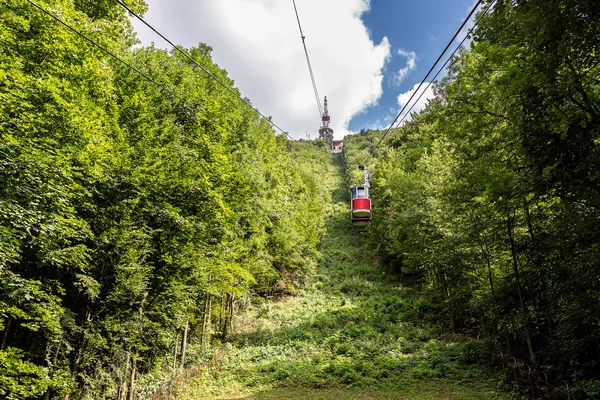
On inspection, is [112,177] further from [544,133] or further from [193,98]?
[544,133]

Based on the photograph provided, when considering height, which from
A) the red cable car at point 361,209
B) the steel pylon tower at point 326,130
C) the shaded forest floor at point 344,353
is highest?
the steel pylon tower at point 326,130

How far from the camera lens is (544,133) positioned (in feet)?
17.6

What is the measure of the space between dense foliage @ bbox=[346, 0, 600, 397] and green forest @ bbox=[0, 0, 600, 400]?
53 millimetres

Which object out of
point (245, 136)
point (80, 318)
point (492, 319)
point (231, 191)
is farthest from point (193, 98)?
point (492, 319)

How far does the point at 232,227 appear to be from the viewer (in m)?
14.6

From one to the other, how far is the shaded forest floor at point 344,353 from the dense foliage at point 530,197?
72.5 inches

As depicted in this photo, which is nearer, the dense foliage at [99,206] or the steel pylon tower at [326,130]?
the dense foliage at [99,206]

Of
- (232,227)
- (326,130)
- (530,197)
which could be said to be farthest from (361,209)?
(326,130)

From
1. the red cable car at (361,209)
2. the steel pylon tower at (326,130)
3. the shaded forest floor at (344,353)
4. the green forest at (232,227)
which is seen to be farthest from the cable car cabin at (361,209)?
the steel pylon tower at (326,130)

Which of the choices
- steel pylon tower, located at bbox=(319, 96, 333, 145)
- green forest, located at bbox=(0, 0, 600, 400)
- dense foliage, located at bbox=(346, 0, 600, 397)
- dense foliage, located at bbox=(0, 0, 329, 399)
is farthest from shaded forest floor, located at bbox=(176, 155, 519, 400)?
steel pylon tower, located at bbox=(319, 96, 333, 145)

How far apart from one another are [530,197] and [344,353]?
11527mm

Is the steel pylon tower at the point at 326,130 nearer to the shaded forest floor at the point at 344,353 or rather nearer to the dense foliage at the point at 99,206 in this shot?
the shaded forest floor at the point at 344,353

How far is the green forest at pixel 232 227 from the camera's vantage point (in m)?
5.98

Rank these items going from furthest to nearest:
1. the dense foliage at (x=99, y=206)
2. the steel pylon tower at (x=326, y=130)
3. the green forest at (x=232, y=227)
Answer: the steel pylon tower at (x=326, y=130) → the dense foliage at (x=99, y=206) → the green forest at (x=232, y=227)
